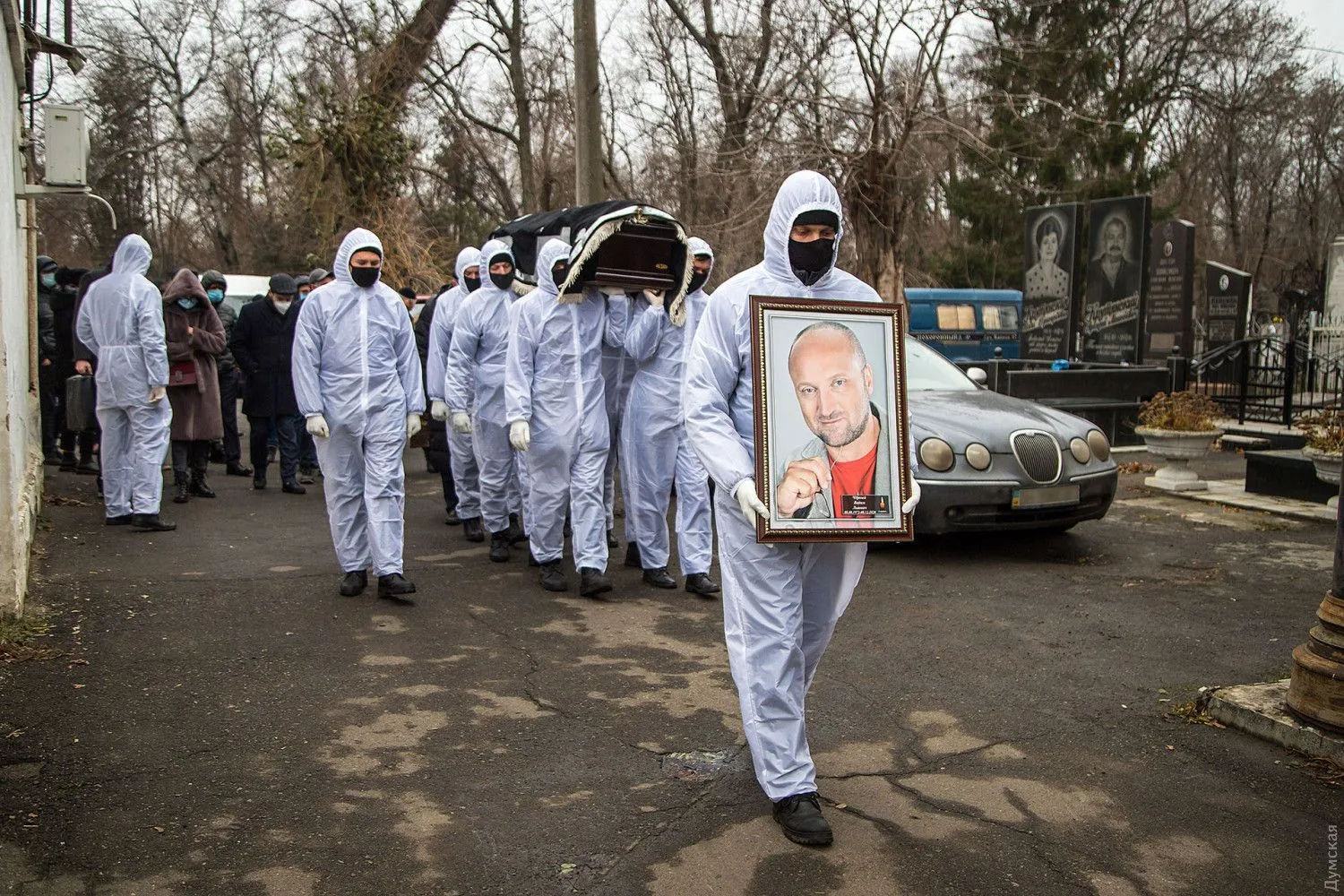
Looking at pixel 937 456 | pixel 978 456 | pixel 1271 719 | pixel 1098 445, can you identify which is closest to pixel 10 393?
pixel 937 456

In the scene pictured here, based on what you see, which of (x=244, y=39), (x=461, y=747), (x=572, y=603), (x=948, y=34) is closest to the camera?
(x=461, y=747)

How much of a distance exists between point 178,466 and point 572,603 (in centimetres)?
511

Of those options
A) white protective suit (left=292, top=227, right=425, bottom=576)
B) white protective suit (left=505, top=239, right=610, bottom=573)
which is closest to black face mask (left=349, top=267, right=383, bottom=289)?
Answer: white protective suit (left=292, top=227, right=425, bottom=576)

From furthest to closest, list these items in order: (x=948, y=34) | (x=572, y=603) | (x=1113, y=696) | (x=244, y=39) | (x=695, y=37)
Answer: (x=244, y=39) < (x=695, y=37) < (x=948, y=34) < (x=572, y=603) < (x=1113, y=696)

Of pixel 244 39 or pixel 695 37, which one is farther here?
pixel 244 39

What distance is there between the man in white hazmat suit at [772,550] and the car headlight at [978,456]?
13.0 feet

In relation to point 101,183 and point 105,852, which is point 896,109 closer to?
point 105,852

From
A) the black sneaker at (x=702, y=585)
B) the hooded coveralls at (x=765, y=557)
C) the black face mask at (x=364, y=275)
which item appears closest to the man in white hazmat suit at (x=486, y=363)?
the black face mask at (x=364, y=275)

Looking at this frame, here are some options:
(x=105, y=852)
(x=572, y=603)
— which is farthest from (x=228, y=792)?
(x=572, y=603)

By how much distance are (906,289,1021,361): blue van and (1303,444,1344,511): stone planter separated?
1699 cm

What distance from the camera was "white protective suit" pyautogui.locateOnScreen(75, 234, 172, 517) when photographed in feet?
29.2

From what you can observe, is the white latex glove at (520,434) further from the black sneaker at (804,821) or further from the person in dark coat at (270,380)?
the person in dark coat at (270,380)

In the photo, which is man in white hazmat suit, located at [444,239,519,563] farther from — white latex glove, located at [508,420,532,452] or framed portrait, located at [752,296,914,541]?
framed portrait, located at [752,296,914,541]

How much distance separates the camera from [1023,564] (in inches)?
318
